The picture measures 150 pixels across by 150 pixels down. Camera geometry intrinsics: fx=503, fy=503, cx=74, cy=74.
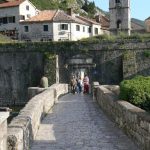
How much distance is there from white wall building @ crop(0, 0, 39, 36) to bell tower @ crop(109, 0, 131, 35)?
55.5ft

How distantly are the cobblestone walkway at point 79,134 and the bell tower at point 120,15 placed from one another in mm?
43476

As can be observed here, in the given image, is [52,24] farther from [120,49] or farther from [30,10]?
[120,49]

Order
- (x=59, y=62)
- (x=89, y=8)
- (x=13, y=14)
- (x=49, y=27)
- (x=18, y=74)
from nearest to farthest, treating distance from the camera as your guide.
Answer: (x=59, y=62) < (x=18, y=74) < (x=49, y=27) < (x=13, y=14) < (x=89, y=8)

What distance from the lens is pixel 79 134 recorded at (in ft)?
47.8

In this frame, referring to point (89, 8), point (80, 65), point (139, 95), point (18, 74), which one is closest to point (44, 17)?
point (18, 74)

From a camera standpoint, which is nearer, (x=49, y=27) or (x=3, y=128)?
(x=3, y=128)

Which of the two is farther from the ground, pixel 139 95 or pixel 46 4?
pixel 46 4

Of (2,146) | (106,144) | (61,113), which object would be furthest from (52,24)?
(2,146)

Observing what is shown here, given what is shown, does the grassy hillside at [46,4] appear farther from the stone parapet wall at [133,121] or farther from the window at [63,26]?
the stone parapet wall at [133,121]

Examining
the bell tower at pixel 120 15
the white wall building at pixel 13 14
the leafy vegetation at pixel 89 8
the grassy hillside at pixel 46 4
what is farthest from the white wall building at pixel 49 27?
the leafy vegetation at pixel 89 8

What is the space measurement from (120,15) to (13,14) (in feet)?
66.5

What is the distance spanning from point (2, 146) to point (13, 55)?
40.3 metres

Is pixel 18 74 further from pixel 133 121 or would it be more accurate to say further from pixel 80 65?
pixel 133 121

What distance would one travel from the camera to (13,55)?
4850 cm
